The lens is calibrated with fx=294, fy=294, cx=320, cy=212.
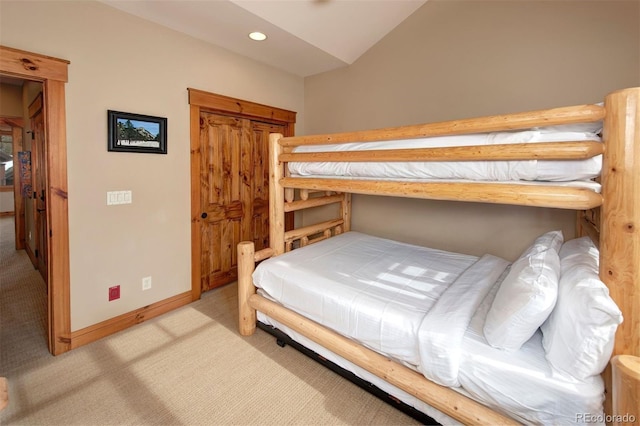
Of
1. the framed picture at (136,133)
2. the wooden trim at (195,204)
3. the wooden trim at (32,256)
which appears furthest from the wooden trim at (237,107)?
the wooden trim at (32,256)

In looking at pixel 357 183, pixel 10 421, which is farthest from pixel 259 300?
pixel 10 421

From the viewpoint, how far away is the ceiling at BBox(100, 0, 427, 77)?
7.63 ft

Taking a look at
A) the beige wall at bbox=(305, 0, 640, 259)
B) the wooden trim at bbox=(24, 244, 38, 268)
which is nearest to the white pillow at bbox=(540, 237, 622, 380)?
the beige wall at bbox=(305, 0, 640, 259)

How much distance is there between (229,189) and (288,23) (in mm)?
1786

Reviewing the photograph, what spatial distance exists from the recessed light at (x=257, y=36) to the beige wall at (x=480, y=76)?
116 centimetres

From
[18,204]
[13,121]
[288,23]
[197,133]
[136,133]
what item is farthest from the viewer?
[18,204]

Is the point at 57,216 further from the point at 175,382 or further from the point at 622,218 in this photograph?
the point at 622,218

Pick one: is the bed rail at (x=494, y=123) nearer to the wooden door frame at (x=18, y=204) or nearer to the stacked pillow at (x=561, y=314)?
the stacked pillow at (x=561, y=314)

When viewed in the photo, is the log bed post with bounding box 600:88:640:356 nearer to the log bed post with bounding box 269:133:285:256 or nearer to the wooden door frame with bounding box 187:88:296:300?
the log bed post with bounding box 269:133:285:256

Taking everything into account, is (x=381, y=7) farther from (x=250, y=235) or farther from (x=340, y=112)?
(x=250, y=235)

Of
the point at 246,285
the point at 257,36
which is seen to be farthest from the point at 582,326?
the point at 257,36

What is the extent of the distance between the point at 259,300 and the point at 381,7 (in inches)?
115

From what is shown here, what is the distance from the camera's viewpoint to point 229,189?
11.1ft

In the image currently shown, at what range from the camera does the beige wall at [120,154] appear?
2.10 m
